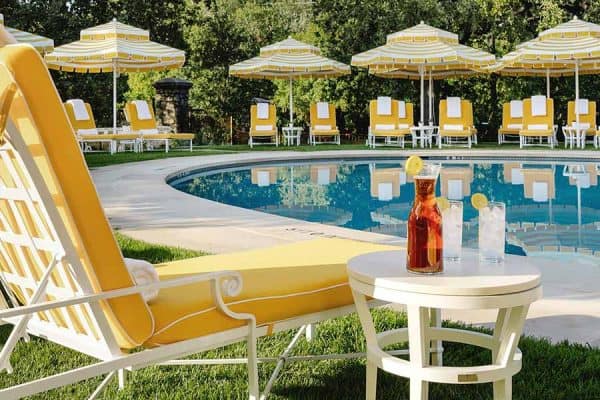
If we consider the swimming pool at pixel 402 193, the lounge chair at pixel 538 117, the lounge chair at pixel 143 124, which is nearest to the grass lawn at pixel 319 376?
the swimming pool at pixel 402 193

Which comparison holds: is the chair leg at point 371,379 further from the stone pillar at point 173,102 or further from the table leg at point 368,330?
the stone pillar at point 173,102

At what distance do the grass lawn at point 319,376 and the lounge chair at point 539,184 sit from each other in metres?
6.73

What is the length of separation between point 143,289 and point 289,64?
52.6 ft

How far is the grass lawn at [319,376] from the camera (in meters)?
2.45

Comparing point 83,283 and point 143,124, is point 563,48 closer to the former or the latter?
point 143,124

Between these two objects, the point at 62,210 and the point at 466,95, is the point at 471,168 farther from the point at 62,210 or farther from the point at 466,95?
the point at 62,210

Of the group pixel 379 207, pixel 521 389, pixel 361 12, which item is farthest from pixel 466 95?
pixel 521 389

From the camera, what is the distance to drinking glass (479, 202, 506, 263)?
6.99 ft

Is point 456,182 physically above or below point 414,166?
below

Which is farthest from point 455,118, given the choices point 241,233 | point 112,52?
point 241,233

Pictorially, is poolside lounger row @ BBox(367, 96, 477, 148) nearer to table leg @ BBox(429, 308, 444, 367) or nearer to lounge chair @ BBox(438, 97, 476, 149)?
lounge chair @ BBox(438, 97, 476, 149)

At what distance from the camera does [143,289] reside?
5.93 feet

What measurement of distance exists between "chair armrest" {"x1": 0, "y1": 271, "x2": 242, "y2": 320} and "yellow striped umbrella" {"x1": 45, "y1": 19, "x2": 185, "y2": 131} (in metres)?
13.8

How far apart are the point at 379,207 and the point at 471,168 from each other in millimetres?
4922
